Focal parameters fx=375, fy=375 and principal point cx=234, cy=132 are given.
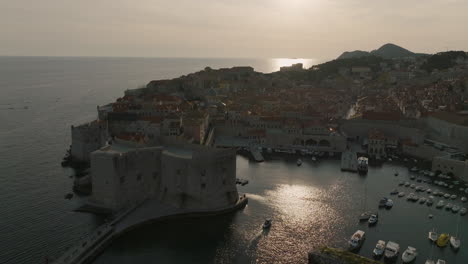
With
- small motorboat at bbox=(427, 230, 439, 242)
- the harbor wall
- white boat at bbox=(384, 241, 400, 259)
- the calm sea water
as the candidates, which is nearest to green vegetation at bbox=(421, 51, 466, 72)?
the calm sea water

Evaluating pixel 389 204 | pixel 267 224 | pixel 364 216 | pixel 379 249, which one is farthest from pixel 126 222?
pixel 389 204

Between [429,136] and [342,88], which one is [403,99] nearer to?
[429,136]

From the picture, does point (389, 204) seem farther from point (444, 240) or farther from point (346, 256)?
point (346, 256)

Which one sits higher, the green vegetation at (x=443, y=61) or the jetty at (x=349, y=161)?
the green vegetation at (x=443, y=61)

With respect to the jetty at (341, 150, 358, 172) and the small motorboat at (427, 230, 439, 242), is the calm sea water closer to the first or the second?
the small motorboat at (427, 230, 439, 242)

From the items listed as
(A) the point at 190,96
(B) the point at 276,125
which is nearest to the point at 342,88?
(A) the point at 190,96

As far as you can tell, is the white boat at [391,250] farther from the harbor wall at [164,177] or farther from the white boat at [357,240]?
the harbor wall at [164,177]

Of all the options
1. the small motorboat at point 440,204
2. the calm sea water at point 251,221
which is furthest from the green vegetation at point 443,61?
the small motorboat at point 440,204
